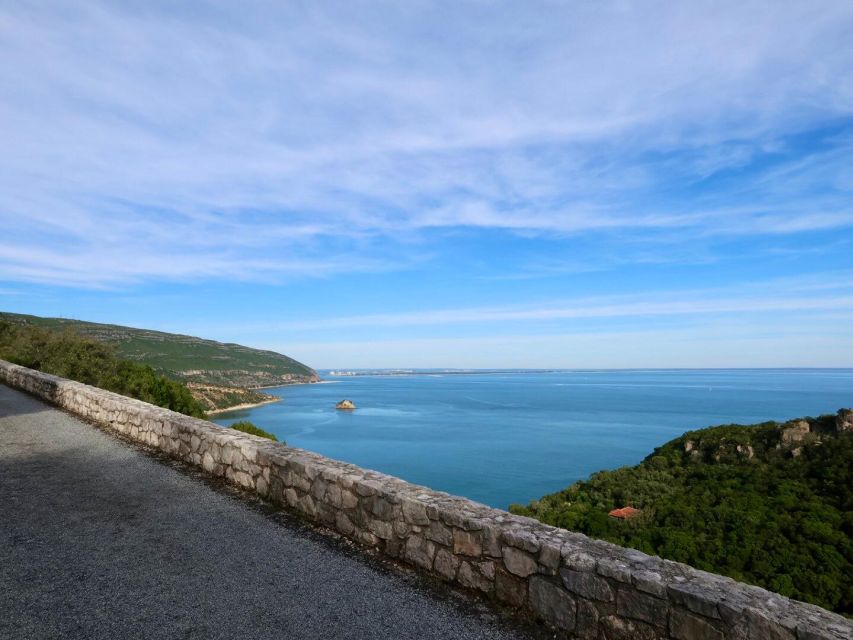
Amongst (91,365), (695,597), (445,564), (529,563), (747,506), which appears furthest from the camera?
(747,506)

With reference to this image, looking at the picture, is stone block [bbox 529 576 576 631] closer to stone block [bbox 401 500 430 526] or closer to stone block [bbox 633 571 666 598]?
stone block [bbox 633 571 666 598]

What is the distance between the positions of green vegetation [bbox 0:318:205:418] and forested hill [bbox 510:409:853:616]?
16.4 m

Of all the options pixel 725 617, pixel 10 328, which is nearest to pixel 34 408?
pixel 725 617

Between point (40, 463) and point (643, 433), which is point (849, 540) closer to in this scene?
point (40, 463)

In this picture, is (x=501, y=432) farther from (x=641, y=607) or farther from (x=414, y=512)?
(x=641, y=607)

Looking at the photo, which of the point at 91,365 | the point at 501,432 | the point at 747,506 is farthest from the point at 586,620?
the point at 501,432

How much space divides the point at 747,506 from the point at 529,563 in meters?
25.1

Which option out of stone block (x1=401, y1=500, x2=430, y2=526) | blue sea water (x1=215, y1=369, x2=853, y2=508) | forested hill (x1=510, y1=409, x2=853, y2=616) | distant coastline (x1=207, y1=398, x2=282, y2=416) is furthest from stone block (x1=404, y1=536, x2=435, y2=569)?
distant coastline (x1=207, y1=398, x2=282, y2=416)

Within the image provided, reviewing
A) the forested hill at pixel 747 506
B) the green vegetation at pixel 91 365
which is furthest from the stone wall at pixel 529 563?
the forested hill at pixel 747 506

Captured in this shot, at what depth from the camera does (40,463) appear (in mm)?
6852

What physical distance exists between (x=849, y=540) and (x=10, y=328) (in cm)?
4215

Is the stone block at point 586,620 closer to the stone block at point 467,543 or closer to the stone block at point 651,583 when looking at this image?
the stone block at point 651,583

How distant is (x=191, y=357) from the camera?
132 metres

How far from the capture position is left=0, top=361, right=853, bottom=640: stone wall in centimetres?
254
